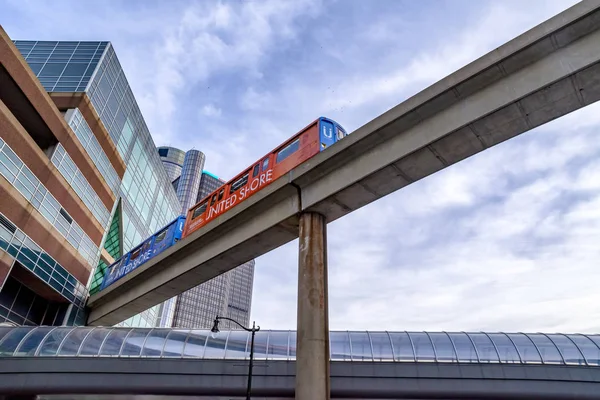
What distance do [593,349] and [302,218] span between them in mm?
14212

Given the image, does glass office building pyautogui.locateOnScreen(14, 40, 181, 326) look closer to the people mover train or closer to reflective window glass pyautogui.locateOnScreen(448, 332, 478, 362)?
the people mover train

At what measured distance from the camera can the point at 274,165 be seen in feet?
61.1

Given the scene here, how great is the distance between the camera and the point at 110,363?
57.5 feet

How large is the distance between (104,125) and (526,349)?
35.0 meters

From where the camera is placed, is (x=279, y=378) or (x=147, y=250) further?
(x=147, y=250)

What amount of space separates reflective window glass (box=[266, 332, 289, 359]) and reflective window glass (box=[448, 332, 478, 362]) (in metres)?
7.76

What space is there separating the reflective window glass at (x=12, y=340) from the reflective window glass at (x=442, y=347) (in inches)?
793

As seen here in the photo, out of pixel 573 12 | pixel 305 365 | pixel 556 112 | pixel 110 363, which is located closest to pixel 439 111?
pixel 556 112

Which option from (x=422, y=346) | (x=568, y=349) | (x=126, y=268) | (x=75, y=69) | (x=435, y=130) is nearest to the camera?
(x=435, y=130)

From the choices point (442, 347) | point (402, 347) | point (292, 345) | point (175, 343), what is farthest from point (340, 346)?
point (175, 343)

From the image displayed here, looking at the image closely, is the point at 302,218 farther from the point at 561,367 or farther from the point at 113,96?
the point at 113,96

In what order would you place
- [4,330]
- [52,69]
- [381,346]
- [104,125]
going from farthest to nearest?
A: [104,125]
[52,69]
[4,330]
[381,346]

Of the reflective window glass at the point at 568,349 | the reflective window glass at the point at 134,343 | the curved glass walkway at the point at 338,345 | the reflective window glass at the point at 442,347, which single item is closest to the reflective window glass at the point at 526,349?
the curved glass walkway at the point at 338,345

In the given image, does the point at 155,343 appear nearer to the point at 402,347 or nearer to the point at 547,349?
the point at 402,347
